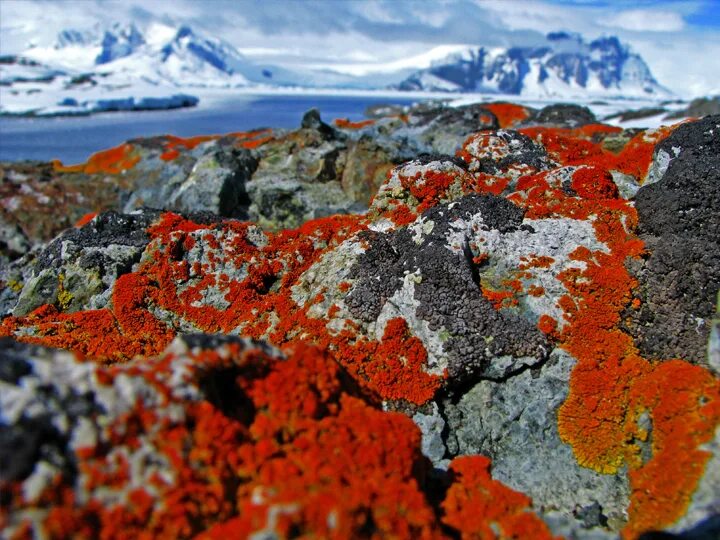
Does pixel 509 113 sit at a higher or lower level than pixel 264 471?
higher

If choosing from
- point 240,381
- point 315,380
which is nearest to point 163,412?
point 240,381

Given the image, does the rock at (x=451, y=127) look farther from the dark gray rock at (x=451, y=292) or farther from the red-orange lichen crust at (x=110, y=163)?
the red-orange lichen crust at (x=110, y=163)

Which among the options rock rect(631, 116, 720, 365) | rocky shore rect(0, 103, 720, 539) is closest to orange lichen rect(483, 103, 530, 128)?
rocky shore rect(0, 103, 720, 539)

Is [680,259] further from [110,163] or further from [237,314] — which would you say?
[110,163]

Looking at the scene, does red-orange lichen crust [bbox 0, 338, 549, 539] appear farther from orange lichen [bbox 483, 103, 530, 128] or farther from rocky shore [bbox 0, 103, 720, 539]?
orange lichen [bbox 483, 103, 530, 128]

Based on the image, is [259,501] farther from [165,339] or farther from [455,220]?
[455,220]

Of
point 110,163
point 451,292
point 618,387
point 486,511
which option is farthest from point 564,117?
point 110,163
